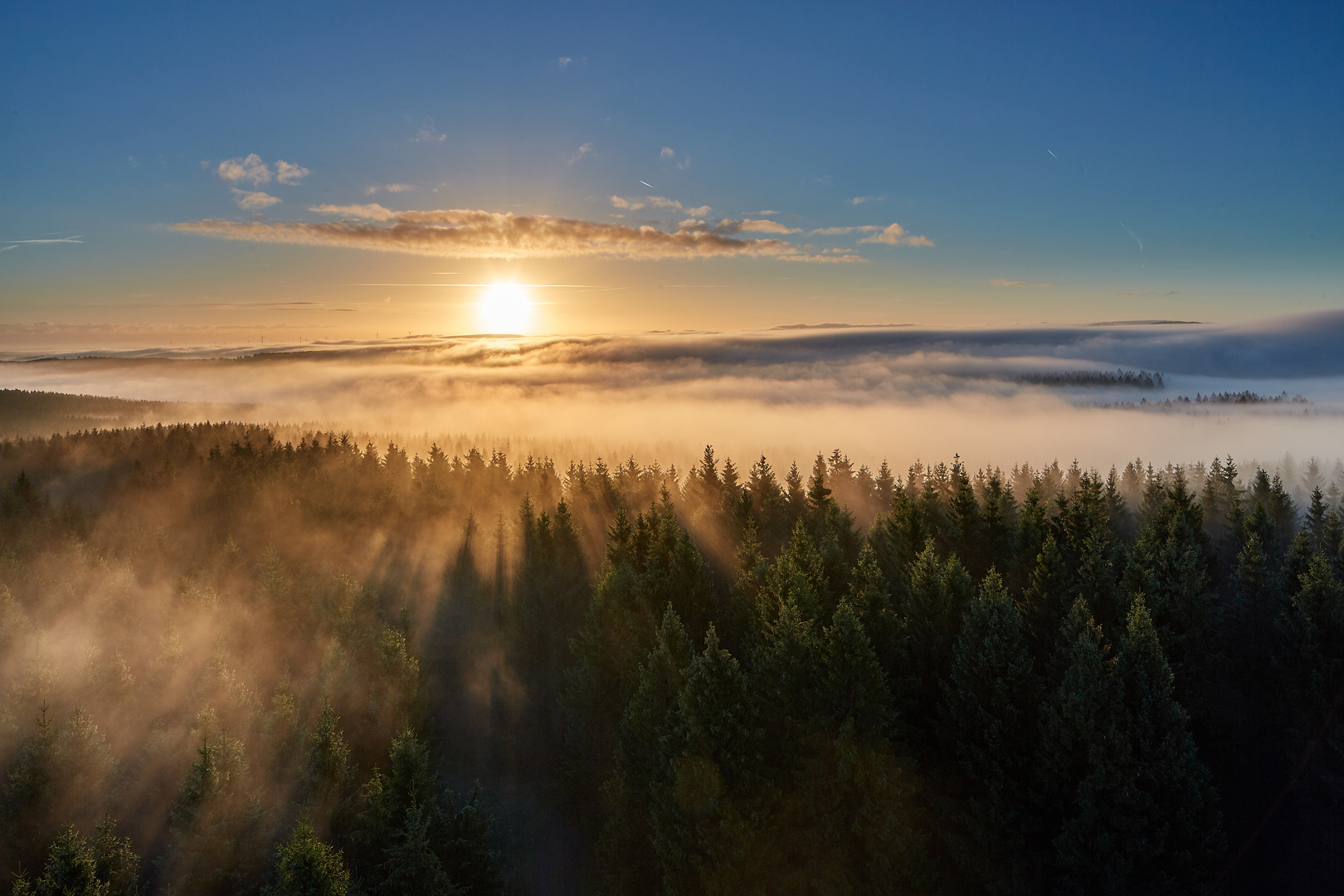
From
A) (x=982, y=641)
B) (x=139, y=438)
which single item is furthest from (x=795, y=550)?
(x=139, y=438)

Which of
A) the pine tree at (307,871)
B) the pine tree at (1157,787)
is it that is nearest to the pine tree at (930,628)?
the pine tree at (1157,787)

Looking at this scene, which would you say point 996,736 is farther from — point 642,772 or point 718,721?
point 642,772

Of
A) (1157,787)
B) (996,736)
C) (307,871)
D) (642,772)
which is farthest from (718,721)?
(1157,787)

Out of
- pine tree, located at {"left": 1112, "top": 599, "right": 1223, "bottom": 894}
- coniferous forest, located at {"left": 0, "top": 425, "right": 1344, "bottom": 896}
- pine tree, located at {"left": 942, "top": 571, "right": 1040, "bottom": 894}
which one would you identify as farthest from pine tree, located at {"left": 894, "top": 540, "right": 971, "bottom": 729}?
pine tree, located at {"left": 1112, "top": 599, "right": 1223, "bottom": 894}

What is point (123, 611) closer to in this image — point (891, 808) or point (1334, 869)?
point (891, 808)

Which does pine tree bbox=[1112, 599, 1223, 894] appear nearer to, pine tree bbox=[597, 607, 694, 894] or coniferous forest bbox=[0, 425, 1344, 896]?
coniferous forest bbox=[0, 425, 1344, 896]

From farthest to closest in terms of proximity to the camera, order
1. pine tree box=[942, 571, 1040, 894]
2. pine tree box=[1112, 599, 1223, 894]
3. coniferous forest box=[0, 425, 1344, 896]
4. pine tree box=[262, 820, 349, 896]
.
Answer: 1. pine tree box=[942, 571, 1040, 894]
2. coniferous forest box=[0, 425, 1344, 896]
3. pine tree box=[1112, 599, 1223, 894]
4. pine tree box=[262, 820, 349, 896]

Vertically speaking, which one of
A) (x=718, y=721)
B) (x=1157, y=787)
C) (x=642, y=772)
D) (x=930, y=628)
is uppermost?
(x=930, y=628)

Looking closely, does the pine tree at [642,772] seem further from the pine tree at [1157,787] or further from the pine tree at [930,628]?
the pine tree at [1157,787]
